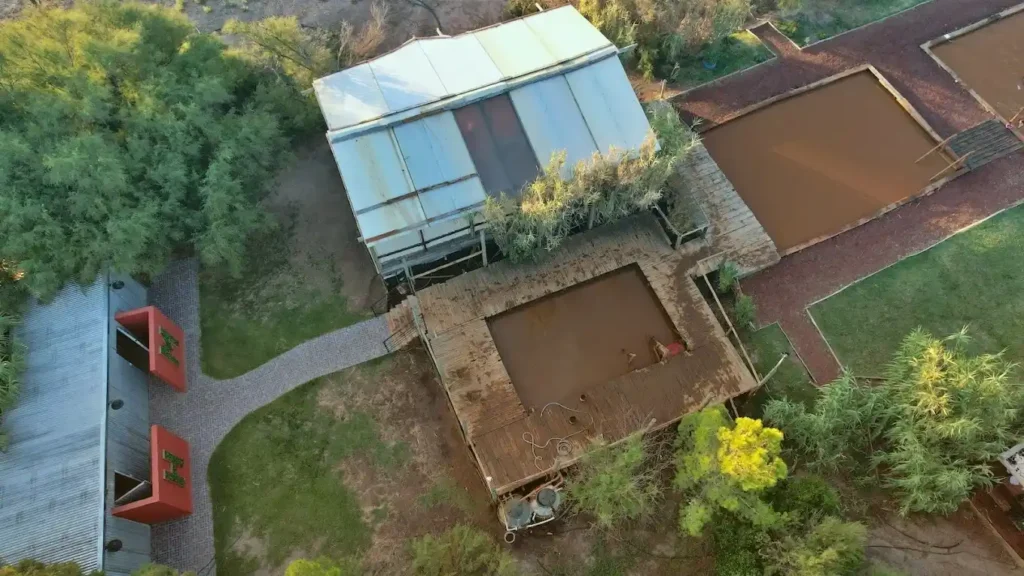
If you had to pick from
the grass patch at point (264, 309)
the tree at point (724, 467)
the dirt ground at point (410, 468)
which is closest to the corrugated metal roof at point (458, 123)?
the grass patch at point (264, 309)

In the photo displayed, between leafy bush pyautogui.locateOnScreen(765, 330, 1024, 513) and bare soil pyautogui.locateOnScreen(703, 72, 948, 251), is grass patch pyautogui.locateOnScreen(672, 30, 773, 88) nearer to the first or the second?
bare soil pyautogui.locateOnScreen(703, 72, 948, 251)

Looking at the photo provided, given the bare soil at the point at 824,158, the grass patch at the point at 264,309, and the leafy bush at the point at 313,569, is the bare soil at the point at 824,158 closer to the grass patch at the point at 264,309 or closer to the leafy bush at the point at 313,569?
the grass patch at the point at 264,309

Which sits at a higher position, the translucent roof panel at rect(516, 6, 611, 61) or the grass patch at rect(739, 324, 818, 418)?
the translucent roof panel at rect(516, 6, 611, 61)

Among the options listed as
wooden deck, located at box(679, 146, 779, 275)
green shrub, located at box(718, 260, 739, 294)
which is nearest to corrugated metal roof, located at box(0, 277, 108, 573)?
green shrub, located at box(718, 260, 739, 294)

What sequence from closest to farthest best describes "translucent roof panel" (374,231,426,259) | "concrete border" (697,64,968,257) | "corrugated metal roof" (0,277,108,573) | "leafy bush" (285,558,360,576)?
1. "leafy bush" (285,558,360,576)
2. "corrugated metal roof" (0,277,108,573)
3. "translucent roof panel" (374,231,426,259)
4. "concrete border" (697,64,968,257)

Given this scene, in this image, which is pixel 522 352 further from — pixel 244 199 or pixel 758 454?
pixel 244 199

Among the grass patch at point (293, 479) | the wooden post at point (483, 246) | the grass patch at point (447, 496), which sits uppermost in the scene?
the wooden post at point (483, 246)

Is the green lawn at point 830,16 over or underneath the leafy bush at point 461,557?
over

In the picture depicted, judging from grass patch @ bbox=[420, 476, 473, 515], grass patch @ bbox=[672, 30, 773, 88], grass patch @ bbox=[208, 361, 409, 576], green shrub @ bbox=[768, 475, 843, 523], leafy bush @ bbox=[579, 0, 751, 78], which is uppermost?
leafy bush @ bbox=[579, 0, 751, 78]
